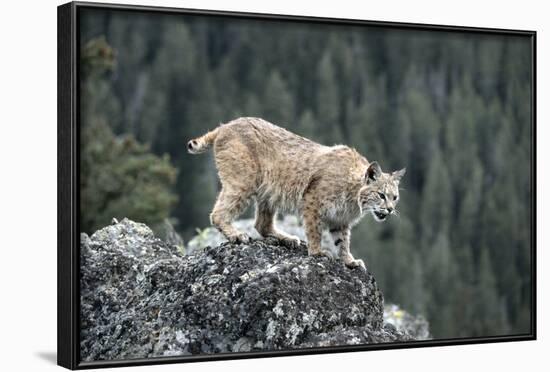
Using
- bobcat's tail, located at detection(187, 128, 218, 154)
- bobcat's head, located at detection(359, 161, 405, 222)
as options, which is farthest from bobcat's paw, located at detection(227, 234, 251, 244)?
bobcat's head, located at detection(359, 161, 405, 222)

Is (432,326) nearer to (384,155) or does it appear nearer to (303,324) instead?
(384,155)

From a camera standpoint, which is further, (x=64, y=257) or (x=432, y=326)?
(x=432, y=326)

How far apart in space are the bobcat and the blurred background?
4.08 meters

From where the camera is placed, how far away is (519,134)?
15297 millimetres

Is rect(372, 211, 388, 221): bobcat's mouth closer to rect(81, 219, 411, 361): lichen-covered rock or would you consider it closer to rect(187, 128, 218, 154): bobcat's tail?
rect(81, 219, 411, 361): lichen-covered rock

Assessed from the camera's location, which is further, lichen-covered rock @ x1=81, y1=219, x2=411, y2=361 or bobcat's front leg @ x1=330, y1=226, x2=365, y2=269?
bobcat's front leg @ x1=330, y1=226, x2=365, y2=269

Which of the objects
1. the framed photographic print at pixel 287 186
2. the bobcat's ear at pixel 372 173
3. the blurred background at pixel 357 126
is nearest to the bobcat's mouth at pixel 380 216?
the framed photographic print at pixel 287 186

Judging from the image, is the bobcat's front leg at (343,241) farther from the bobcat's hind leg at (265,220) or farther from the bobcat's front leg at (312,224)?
the bobcat's hind leg at (265,220)

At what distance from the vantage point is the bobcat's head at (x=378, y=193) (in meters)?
12.3

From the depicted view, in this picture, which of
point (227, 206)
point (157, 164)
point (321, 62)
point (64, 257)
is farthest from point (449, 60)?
point (64, 257)

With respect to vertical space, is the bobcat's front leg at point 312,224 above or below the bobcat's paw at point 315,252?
above

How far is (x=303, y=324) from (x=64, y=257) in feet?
8.17

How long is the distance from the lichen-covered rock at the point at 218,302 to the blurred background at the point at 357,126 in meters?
4.50

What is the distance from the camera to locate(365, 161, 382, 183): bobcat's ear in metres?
12.3
